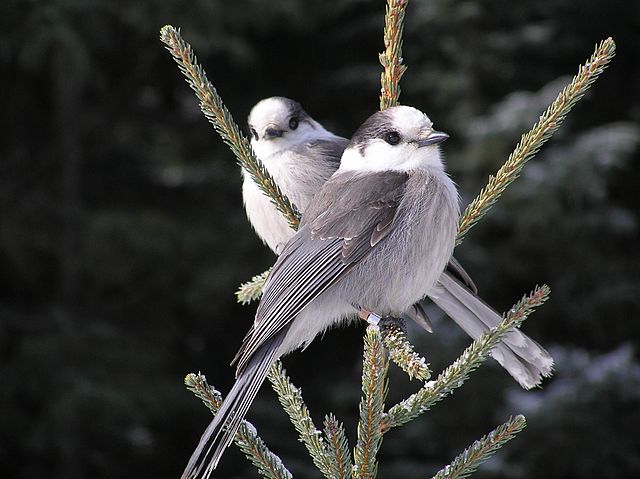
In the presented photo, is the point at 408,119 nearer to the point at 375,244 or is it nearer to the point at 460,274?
the point at 375,244

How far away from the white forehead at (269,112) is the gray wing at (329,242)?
0.99 meters

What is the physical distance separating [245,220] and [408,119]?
4.67 metres

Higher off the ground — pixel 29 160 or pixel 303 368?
pixel 29 160

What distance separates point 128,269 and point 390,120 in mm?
4912

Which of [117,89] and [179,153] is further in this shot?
[179,153]

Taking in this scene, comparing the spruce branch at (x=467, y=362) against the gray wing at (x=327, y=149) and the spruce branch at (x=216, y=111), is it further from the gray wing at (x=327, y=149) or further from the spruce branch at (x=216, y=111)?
the gray wing at (x=327, y=149)

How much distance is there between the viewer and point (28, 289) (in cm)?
675

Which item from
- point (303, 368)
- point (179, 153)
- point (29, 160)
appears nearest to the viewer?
point (29, 160)

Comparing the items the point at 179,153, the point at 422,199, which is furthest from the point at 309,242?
the point at 179,153

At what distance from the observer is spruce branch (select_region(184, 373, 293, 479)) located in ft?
4.80

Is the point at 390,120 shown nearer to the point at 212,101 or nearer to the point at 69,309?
the point at 212,101

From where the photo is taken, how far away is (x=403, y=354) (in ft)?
5.27

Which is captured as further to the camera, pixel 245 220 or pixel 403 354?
pixel 245 220

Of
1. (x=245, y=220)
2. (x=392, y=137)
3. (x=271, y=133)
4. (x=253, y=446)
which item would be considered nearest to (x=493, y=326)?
(x=392, y=137)
